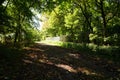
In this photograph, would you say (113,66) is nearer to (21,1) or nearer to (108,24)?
(21,1)

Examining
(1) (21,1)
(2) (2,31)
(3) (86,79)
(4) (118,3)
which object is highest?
(4) (118,3)

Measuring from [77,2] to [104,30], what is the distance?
604cm

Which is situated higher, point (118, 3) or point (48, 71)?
point (118, 3)

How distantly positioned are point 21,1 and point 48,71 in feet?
19.5

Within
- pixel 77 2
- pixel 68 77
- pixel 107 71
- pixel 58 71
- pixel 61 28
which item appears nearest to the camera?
pixel 68 77

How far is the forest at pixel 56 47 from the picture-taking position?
1243 cm

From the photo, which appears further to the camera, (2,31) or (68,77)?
(2,31)

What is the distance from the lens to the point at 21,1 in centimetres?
1524

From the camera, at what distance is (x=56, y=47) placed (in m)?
26.0

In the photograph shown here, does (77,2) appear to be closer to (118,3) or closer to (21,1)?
(118,3)

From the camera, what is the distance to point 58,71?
12.8 m

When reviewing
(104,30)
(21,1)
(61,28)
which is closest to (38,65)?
(21,1)

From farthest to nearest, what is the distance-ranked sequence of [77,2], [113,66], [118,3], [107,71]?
[77,2]
[118,3]
[113,66]
[107,71]

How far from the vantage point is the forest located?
489 inches
